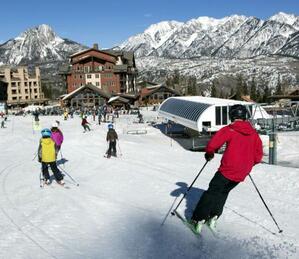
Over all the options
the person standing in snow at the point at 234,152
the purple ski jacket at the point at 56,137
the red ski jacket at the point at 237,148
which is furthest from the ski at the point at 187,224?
the purple ski jacket at the point at 56,137

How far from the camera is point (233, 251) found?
5.84 m

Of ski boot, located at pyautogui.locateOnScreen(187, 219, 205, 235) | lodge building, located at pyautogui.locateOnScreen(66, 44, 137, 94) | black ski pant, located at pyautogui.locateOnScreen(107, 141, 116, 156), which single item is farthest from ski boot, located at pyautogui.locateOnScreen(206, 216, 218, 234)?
lodge building, located at pyautogui.locateOnScreen(66, 44, 137, 94)

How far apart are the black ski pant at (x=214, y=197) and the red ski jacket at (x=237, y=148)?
0.12 m

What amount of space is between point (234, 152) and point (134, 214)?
290 cm

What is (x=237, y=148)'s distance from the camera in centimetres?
590

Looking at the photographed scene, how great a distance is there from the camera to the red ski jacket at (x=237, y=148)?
19.2ft

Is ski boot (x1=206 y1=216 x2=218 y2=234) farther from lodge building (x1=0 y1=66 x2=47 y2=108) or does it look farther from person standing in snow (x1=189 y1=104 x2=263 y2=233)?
lodge building (x1=0 y1=66 x2=47 y2=108)

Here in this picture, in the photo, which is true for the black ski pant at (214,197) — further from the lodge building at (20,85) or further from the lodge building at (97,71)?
the lodge building at (20,85)

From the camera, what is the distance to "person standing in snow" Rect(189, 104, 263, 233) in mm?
5871

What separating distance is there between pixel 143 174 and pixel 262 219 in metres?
5.38

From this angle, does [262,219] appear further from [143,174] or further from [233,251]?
[143,174]

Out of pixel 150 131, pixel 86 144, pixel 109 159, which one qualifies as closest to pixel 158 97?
pixel 150 131

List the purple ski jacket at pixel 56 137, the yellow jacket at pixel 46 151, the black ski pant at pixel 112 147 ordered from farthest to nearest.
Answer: the black ski pant at pixel 112 147 < the purple ski jacket at pixel 56 137 < the yellow jacket at pixel 46 151

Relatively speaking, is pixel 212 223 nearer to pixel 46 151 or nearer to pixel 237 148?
pixel 237 148
